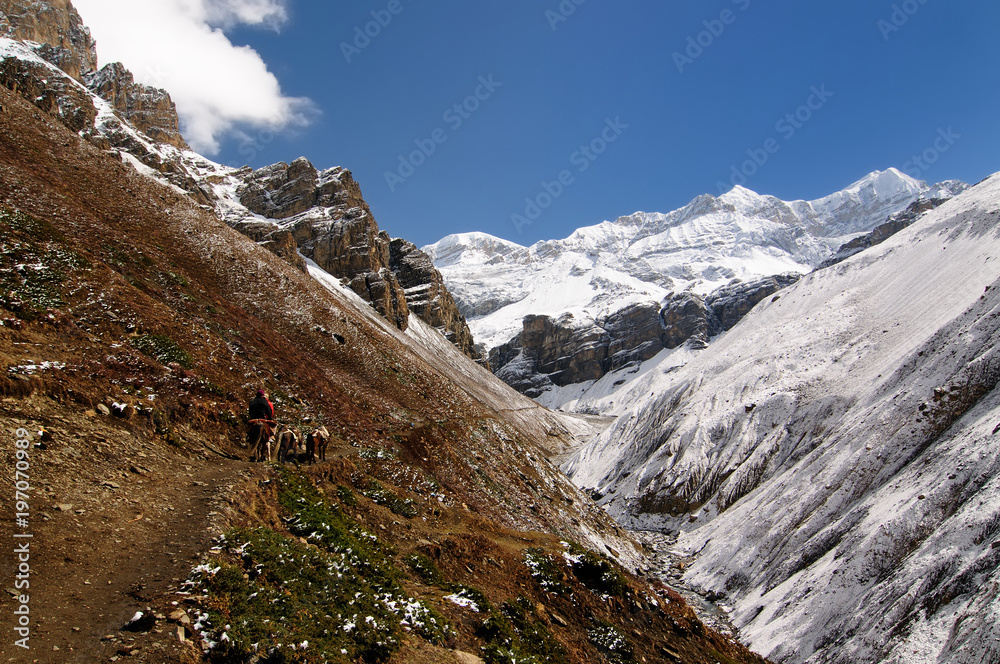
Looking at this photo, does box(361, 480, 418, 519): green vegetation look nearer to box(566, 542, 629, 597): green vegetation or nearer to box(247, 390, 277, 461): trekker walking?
→ box(247, 390, 277, 461): trekker walking

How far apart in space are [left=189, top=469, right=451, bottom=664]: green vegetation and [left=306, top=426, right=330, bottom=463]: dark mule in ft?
19.8

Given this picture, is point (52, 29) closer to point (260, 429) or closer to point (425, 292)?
point (425, 292)

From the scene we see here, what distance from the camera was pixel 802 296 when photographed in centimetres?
7662

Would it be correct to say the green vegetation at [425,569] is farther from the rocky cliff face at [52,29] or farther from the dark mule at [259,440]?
the rocky cliff face at [52,29]

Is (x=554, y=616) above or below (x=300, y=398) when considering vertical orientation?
below

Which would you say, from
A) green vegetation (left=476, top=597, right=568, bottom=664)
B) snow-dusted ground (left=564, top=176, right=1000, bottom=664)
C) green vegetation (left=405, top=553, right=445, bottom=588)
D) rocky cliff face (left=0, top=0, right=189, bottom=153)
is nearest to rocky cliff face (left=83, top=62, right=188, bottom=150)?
rocky cliff face (left=0, top=0, right=189, bottom=153)

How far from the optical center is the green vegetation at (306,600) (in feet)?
A: 30.0

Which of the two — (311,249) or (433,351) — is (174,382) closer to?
(433,351)

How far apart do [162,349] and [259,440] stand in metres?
6.86

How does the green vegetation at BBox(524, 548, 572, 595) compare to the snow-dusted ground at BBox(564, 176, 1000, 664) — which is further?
the snow-dusted ground at BBox(564, 176, 1000, 664)

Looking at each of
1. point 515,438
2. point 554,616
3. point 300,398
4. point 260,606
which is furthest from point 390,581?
point 515,438

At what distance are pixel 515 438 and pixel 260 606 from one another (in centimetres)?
3456

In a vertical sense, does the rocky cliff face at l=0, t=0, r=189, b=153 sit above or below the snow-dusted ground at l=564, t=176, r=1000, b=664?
above

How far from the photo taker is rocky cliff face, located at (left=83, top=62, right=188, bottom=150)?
473ft
